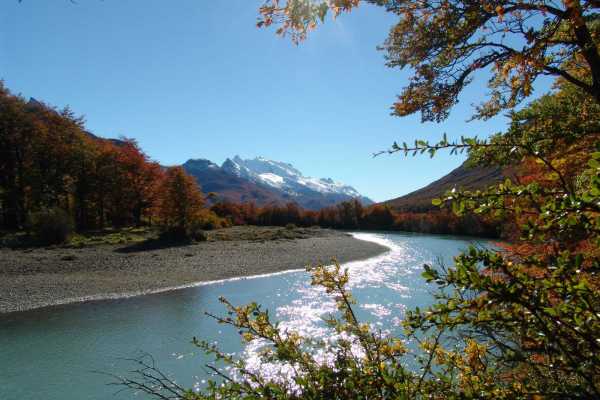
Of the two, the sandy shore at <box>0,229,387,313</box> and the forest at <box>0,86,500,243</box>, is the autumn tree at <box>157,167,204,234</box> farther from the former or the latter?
the sandy shore at <box>0,229,387,313</box>

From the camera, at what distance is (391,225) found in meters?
91.1

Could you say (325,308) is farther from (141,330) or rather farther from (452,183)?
(452,183)

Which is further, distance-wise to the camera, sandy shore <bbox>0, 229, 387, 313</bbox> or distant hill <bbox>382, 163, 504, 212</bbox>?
distant hill <bbox>382, 163, 504, 212</bbox>

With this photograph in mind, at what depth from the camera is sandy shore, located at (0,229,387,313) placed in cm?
A: 1783

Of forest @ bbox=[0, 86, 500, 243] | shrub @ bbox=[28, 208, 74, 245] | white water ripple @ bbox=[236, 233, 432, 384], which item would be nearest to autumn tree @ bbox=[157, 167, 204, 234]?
forest @ bbox=[0, 86, 500, 243]

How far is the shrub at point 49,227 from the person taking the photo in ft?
99.5

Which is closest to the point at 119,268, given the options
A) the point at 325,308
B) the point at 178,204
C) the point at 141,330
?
the point at 141,330

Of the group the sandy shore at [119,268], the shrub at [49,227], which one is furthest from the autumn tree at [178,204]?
the shrub at [49,227]

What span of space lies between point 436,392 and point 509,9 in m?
4.31

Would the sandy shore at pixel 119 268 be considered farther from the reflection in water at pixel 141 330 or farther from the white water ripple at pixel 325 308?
the white water ripple at pixel 325 308

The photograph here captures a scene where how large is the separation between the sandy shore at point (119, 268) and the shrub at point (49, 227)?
11.6 feet

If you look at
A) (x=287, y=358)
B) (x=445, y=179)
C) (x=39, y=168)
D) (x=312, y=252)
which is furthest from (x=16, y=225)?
(x=445, y=179)

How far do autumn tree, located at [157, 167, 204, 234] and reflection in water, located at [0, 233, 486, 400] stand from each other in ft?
63.0

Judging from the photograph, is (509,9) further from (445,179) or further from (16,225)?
(445,179)
